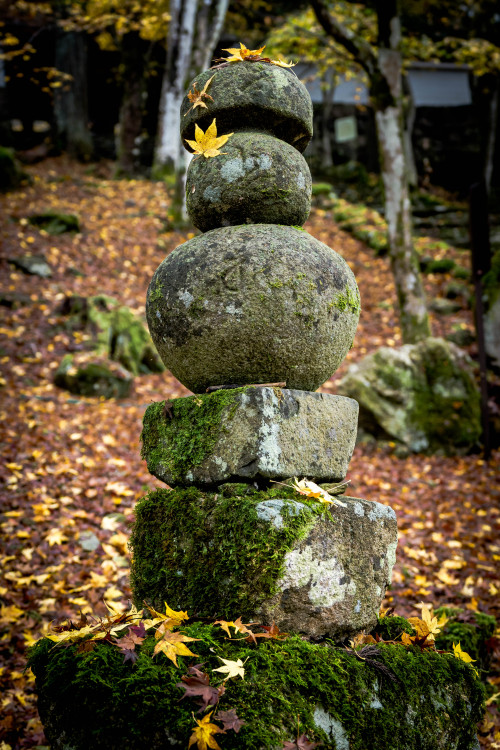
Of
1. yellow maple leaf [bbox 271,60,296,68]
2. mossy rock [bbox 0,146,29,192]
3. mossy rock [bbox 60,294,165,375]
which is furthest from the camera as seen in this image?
mossy rock [bbox 0,146,29,192]

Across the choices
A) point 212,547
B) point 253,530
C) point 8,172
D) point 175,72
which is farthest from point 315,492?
point 175,72

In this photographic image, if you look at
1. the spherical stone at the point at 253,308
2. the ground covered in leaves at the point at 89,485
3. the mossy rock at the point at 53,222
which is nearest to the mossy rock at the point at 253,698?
the spherical stone at the point at 253,308

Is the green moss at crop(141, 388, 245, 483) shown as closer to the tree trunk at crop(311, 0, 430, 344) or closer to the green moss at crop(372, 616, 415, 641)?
the green moss at crop(372, 616, 415, 641)

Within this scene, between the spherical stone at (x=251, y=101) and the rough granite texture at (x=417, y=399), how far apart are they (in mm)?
4808

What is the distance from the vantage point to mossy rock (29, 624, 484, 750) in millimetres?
1743

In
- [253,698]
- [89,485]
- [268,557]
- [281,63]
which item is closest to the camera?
[253,698]

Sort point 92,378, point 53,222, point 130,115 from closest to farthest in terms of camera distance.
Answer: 1. point 92,378
2. point 53,222
3. point 130,115

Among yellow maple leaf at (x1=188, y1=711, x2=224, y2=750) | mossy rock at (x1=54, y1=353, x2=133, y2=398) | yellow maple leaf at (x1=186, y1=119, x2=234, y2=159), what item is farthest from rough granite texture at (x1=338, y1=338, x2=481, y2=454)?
yellow maple leaf at (x1=188, y1=711, x2=224, y2=750)

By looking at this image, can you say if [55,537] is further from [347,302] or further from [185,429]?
[347,302]

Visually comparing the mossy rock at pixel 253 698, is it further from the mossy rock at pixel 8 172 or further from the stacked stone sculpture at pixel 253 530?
the mossy rock at pixel 8 172

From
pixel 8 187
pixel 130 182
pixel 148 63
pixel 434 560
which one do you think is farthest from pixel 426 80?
pixel 434 560

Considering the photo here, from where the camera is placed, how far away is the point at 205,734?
1.66 meters

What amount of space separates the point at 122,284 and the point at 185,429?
8233 mm

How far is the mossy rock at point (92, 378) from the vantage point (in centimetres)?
723
